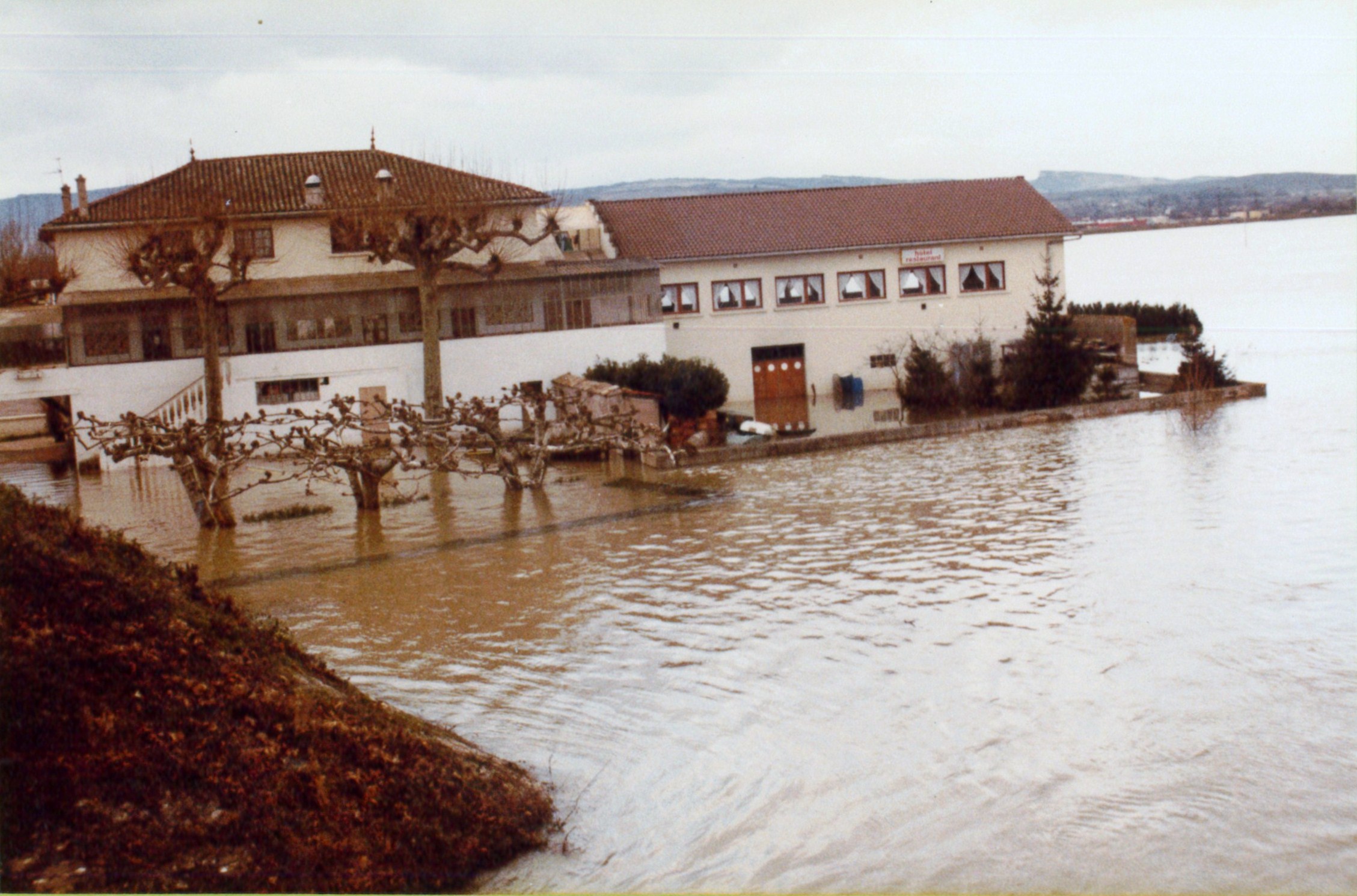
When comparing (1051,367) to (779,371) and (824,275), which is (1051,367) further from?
(824,275)

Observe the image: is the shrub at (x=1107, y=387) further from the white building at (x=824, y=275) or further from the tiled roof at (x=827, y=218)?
the tiled roof at (x=827, y=218)

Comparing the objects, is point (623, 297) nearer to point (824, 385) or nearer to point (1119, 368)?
point (824, 385)

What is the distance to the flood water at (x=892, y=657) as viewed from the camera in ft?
24.7

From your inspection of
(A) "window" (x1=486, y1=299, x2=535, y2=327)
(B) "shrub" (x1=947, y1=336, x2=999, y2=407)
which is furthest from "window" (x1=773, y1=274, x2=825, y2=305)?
(A) "window" (x1=486, y1=299, x2=535, y2=327)

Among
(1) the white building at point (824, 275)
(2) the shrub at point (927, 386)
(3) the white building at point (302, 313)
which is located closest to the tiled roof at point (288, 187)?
(3) the white building at point (302, 313)

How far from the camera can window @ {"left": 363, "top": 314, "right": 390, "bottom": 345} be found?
3528 cm

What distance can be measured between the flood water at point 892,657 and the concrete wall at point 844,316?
15.7 metres

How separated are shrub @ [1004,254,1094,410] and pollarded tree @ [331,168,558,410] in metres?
12.2

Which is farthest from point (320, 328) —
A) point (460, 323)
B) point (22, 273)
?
point (22, 273)

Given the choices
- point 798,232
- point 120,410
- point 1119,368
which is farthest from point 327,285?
point 1119,368

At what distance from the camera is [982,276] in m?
43.0

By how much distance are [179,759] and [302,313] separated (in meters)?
30.0

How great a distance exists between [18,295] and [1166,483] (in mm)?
24377

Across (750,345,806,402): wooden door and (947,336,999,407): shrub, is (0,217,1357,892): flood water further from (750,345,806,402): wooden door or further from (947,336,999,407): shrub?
(750,345,806,402): wooden door
